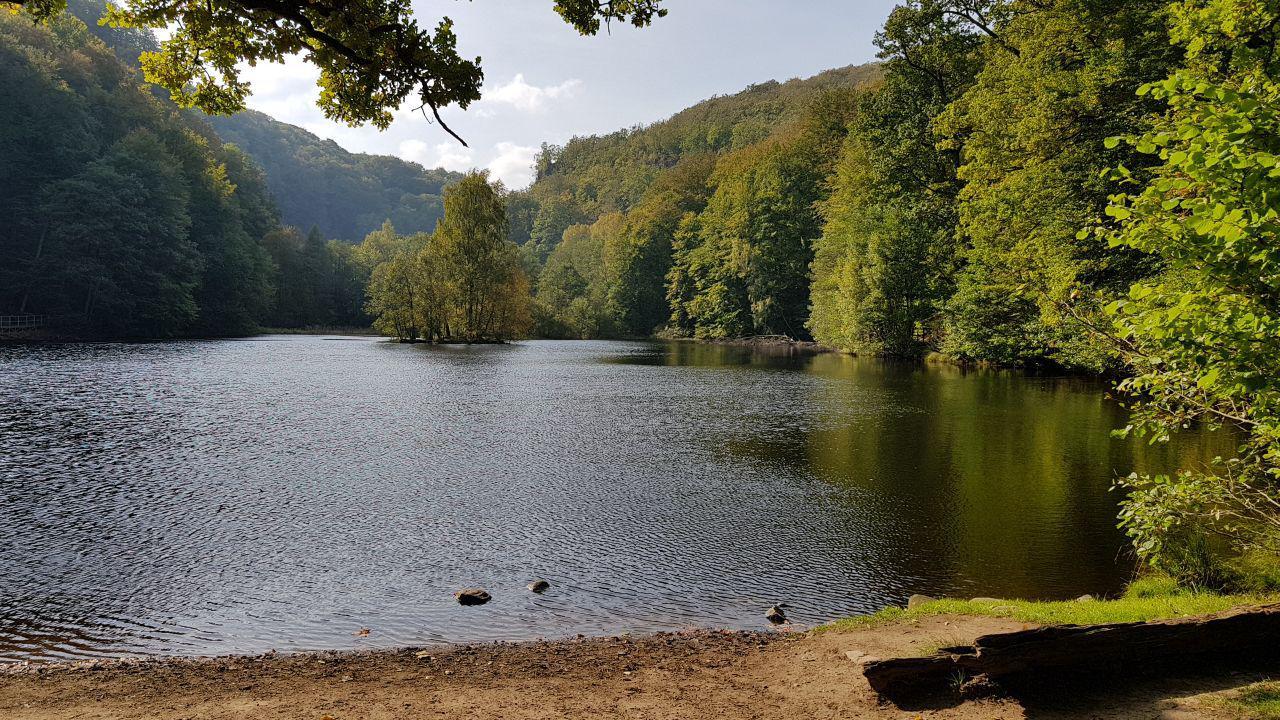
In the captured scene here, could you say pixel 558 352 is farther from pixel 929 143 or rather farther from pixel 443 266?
pixel 929 143

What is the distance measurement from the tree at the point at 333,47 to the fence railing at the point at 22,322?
7312 centimetres

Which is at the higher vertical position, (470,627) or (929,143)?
(929,143)

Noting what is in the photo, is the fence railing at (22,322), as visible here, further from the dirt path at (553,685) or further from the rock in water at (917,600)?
the rock in water at (917,600)

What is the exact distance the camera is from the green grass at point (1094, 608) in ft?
24.0

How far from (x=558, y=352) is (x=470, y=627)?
5823 cm

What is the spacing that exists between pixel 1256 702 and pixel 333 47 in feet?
34.4

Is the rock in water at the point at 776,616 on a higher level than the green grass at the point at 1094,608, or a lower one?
lower

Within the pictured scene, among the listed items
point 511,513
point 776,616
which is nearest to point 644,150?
point 511,513

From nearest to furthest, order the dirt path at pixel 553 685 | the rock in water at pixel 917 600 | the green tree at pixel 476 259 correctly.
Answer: the dirt path at pixel 553 685, the rock in water at pixel 917 600, the green tree at pixel 476 259

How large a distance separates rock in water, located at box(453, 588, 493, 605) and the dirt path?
1.56m

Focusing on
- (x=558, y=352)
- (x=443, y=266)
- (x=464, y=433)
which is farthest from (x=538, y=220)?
(x=464, y=433)

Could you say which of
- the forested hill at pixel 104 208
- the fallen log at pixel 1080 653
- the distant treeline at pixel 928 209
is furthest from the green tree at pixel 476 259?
the fallen log at pixel 1080 653

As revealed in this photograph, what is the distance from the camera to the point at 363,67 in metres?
8.38

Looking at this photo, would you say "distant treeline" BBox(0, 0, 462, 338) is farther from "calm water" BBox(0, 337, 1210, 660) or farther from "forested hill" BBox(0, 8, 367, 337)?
"calm water" BBox(0, 337, 1210, 660)
